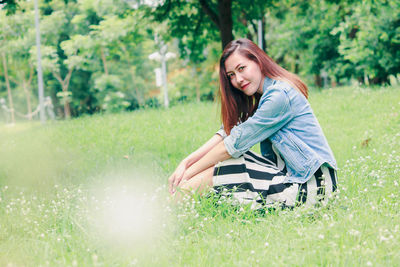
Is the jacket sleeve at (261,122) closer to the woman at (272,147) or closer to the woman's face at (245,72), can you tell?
the woman at (272,147)

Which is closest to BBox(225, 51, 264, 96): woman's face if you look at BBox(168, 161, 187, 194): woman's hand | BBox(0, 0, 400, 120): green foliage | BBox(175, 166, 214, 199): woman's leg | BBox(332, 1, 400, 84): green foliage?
BBox(0, 0, 400, 120): green foliage

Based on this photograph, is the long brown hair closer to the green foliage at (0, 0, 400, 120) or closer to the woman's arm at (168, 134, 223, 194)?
the woman's arm at (168, 134, 223, 194)

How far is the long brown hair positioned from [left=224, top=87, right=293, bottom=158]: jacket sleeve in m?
0.22

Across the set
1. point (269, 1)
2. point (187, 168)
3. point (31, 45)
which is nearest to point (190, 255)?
point (187, 168)

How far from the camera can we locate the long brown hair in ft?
11.0

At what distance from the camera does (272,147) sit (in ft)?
11.5

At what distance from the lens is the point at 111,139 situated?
7109 mm

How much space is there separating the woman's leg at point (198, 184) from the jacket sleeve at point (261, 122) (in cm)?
34

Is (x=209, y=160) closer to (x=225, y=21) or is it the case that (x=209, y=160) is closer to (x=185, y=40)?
(x=225, y=21)

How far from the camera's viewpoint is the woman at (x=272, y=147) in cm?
315

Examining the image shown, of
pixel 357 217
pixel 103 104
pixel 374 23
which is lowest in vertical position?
pixel 103 104

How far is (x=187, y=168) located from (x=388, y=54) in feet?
32.7

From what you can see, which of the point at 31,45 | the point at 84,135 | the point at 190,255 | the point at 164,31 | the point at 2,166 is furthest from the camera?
the point at 31,45

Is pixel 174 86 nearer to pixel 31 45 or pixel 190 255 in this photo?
pixel 31 45
